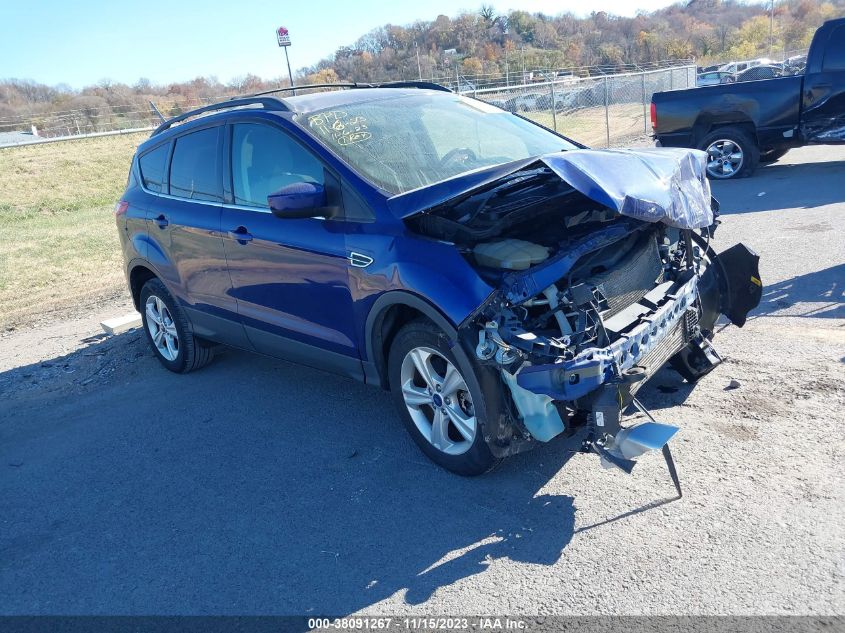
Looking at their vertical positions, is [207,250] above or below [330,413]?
above

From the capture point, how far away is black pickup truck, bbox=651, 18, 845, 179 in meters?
10.5

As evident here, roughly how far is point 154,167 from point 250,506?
333 centimetres

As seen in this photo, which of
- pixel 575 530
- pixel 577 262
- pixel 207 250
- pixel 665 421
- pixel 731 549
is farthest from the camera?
pixel 207 250

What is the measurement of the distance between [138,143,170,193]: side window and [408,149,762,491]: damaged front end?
2.91 meters

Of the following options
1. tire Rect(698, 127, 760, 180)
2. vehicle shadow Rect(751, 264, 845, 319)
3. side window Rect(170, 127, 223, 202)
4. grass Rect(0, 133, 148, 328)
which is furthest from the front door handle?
tire Rect(698, 127, 760, 180)

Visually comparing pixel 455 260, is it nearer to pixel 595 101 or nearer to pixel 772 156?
pixel 772 156

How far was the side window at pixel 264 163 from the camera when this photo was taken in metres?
4.44

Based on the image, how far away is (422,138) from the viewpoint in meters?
4.71

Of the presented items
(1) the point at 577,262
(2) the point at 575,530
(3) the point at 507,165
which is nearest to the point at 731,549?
(2) the point at 575,530

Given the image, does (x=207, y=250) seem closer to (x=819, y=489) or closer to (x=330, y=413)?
(x=330, y=413)

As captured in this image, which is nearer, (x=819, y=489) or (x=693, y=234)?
(x=819, y=489)

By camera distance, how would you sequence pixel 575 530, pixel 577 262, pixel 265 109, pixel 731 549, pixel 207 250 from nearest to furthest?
pixel 731 549
pixel 575 530
pixel 577 262
pixel 265 109
pixel 207 250

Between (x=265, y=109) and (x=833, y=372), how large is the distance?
4.00m

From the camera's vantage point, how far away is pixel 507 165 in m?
4.18
